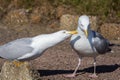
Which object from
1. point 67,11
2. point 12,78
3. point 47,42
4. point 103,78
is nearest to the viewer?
point 12,78

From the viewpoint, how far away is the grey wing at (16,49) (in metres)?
7.40

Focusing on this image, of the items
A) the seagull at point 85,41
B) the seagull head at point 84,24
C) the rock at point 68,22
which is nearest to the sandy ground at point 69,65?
the seagull at point 85,41

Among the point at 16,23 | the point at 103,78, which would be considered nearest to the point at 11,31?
the point at 16,23

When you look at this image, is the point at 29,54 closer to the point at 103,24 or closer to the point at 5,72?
the point at 5,72

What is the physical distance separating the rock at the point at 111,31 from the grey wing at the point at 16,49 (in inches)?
185

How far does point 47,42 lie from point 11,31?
493 centimetres

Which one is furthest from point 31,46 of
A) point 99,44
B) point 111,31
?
point 111,31

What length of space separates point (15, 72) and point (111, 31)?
19.1 ft

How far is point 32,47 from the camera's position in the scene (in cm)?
736

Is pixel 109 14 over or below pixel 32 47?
over

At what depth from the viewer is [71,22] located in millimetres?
12320

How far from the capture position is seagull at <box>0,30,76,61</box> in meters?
7.32

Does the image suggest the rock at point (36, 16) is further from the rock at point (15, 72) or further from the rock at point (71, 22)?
the rock at point (15, 72)

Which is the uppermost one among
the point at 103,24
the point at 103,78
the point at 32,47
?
the point at 103,24
